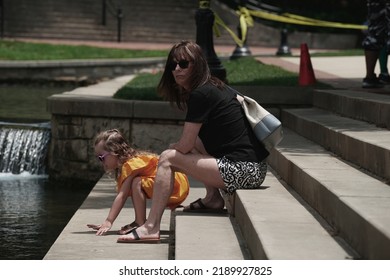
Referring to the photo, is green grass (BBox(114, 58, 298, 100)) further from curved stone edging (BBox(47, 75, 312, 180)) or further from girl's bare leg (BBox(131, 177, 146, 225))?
girl's bare leg (BBox(131, 177, 146, 225))

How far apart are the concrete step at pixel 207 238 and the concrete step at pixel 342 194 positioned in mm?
559

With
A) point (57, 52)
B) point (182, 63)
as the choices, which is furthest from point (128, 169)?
point (57, 52)

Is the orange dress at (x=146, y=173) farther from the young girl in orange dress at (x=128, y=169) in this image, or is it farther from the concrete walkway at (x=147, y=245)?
the concrete walkway at (x=147, y=245)

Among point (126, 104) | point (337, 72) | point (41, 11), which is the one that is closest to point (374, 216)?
point (126, 104)

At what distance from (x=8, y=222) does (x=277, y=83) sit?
207 inches

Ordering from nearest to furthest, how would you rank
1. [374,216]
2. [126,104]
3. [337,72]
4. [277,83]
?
1. [374,216]
2. [126,104]
3. [277,83]
4. [337,72]

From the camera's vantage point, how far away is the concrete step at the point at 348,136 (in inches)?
323

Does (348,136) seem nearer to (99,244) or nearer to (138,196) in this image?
(138,196)

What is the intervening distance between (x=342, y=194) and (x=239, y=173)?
1.44 meters

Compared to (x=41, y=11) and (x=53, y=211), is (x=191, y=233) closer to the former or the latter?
(x=53, y=211)

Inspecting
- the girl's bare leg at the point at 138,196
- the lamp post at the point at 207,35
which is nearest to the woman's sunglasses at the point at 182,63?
the girl's bare leg at the point at 138,196

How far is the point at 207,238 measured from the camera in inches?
310

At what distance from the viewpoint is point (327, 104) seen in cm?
1273

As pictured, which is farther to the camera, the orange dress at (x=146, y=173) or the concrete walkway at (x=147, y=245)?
the orange dress at (x=146, y=173)
